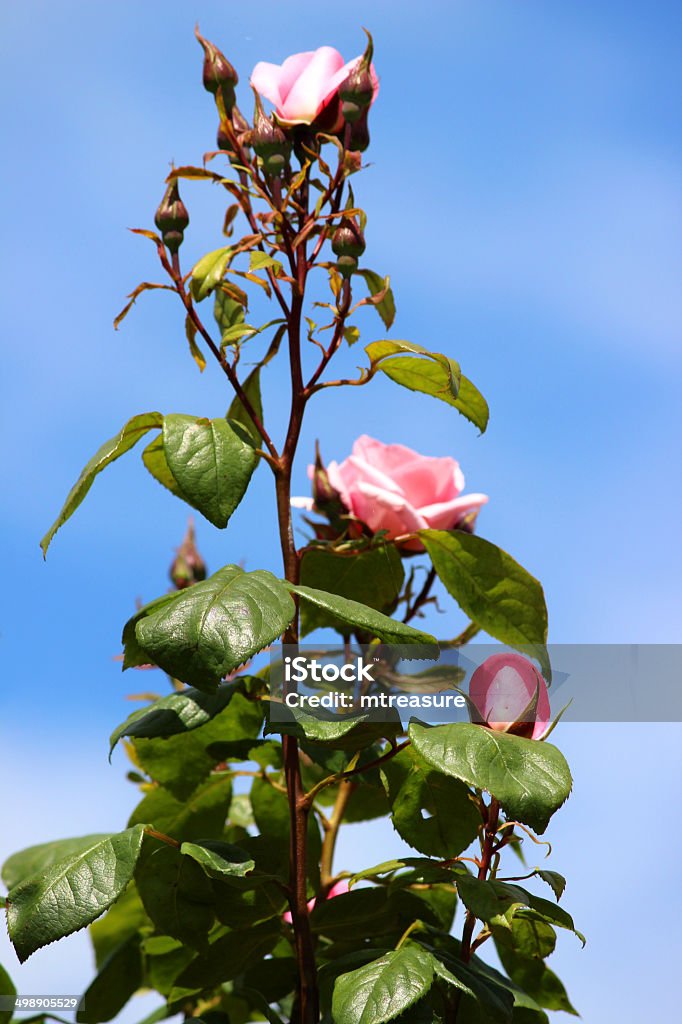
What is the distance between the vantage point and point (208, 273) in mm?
1060

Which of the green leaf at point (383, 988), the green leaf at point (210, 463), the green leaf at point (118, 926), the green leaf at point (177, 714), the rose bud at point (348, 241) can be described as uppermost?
the rose bud at point (348, 241)

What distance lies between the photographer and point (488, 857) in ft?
3.29

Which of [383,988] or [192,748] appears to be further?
[192,748]

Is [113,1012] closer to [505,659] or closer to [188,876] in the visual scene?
[188,876]

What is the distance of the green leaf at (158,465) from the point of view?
1206 millimetres

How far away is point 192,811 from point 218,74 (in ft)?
2.72

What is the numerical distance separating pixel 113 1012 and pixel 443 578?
2.10 ft

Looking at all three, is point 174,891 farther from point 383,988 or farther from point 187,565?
point 187,565

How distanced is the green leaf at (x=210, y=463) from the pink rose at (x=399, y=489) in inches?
11.6

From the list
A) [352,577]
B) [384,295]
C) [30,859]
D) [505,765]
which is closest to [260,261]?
[384,295]

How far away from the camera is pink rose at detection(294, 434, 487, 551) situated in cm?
128

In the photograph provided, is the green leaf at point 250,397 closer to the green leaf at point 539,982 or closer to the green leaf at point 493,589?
the green leaf at point 493,589

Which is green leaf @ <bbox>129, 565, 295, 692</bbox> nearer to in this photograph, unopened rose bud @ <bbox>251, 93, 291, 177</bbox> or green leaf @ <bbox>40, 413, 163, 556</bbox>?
green leaf @ <bbox>40, 413, 163, 556</bbox>

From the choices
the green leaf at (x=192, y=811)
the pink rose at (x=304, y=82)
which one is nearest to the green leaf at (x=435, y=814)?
the green leaf at (x=192, y=811)
